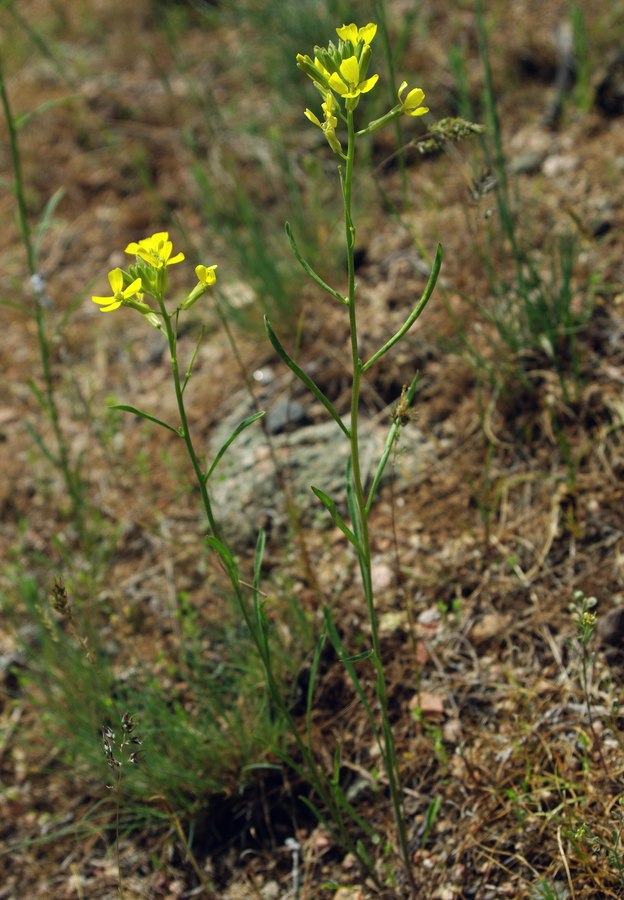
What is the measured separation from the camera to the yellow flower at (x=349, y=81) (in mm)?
1233

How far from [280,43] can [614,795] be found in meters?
3.37

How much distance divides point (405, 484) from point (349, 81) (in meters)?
1.47

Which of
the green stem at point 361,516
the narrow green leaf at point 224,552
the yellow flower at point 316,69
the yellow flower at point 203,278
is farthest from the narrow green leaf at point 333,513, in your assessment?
the yellow flower at point 316,69

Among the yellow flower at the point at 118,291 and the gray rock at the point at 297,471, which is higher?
the yellow flower at the point at 118,291

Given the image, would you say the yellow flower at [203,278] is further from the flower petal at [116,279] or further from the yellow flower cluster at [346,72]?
the yellow flower cluster at [346,72]

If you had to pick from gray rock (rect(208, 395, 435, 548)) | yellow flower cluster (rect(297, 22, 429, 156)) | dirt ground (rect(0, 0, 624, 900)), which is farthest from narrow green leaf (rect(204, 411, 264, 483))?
gray rock (rect(208, 395, 435, 548))

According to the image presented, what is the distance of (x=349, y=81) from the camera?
1254 mm

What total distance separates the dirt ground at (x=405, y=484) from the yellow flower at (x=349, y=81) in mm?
743

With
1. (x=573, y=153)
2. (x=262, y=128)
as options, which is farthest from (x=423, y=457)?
(x=262, y=128)

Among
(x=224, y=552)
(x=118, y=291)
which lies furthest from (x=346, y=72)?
(x=224, y=552)

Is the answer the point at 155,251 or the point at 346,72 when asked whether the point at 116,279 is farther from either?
the point at 346,72

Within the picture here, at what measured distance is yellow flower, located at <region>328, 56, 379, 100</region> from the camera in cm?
123

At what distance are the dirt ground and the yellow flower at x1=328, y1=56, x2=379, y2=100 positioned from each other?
0.74 m

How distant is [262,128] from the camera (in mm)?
3883
